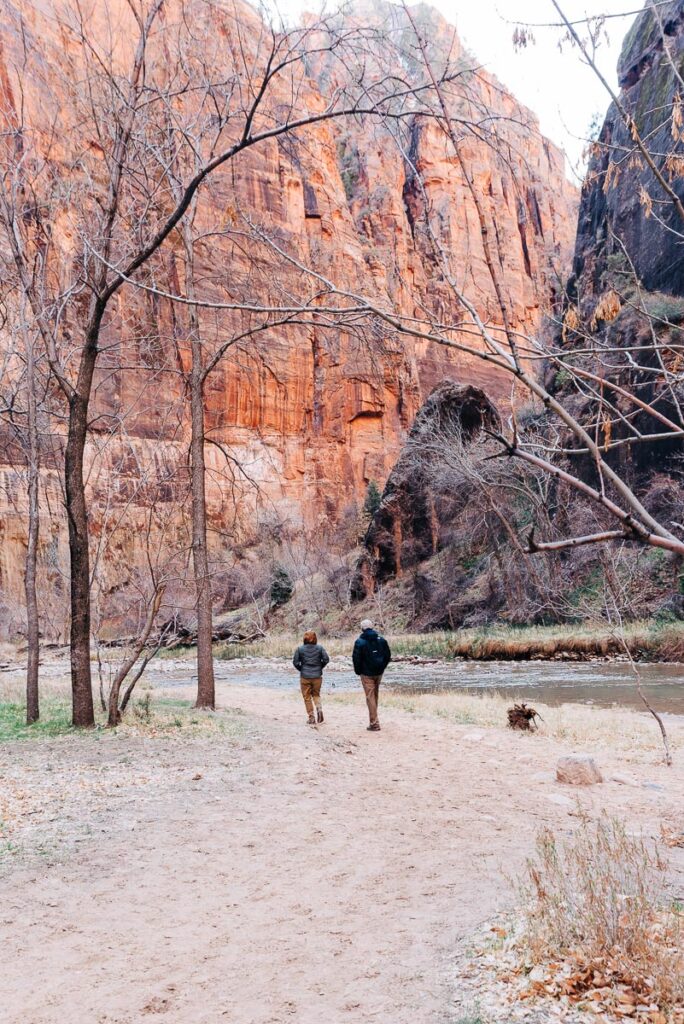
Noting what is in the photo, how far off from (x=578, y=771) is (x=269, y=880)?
3992 mm

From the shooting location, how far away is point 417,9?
14.4 ft

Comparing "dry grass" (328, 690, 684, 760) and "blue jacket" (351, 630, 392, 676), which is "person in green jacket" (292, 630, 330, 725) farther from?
"dry grass" (328, 690, 684, 760)

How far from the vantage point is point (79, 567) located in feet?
31.6

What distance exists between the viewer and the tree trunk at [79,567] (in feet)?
31.1

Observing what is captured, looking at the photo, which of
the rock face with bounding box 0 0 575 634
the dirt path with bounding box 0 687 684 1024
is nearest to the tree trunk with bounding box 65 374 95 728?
the dirt path with bounding box 0 687 684 1024

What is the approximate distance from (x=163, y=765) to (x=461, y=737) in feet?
14.4

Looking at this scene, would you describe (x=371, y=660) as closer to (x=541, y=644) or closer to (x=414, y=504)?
(x=541, y=644)

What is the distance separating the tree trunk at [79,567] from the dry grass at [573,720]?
5800 mm

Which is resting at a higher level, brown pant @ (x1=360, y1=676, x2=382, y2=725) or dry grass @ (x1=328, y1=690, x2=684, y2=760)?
brown pant @ (x1=360, y1=676, x2=382, y2=725)

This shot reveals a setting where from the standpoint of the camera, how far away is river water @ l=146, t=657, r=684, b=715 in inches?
645

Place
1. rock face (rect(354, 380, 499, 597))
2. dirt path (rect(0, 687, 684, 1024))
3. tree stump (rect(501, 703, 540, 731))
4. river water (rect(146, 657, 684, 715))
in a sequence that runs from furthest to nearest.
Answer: rock face (rect(354, 380, 499, 597)), river water (rect(146, 657, 684, 715)), tree stump (rect(501, 703, 540, 731)), dirt path (rect(0, 687, 684, 1024))

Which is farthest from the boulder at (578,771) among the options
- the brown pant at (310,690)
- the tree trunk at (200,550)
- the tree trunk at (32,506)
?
the tree trunk at (32,506)

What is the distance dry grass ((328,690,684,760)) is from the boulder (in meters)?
1.93

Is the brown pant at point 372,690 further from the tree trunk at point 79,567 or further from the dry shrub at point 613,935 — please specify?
the dry shrub at point 613,935
